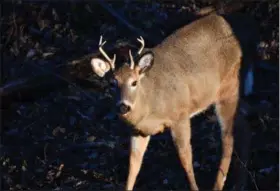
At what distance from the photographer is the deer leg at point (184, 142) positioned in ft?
25.5

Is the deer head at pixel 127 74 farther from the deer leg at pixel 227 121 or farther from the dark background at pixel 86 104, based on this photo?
the dark background at pixel 86 104

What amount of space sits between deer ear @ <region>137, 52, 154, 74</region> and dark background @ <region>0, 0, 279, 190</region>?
140 centimetres

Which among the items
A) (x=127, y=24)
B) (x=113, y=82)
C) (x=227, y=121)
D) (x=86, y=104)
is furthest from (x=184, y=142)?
(x=127, y=24)

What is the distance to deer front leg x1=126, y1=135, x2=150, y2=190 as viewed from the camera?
8.03 meters

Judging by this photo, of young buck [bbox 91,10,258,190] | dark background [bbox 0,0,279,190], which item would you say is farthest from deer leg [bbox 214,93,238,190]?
dark background [bbox 0,0,279,190]

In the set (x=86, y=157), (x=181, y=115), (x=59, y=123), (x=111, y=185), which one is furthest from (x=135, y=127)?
(x=59, y=123)

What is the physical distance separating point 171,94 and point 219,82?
806mm

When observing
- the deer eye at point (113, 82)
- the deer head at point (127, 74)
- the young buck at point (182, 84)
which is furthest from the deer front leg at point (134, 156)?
the deer eye at point (113, 82)

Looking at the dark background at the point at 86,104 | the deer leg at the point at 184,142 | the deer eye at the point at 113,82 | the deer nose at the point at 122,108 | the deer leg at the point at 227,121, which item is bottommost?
the dark background at the point at 86,104

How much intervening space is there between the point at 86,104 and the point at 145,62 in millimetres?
3325

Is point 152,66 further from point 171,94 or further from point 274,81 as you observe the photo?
point 274,81

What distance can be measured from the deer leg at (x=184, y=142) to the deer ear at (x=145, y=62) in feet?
2.12

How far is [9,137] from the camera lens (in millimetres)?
10438

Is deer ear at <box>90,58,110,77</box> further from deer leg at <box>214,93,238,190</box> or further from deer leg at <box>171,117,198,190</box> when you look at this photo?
deer leg at <box>214,93,238,190</box>
